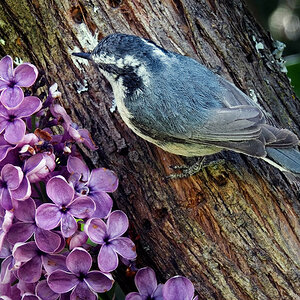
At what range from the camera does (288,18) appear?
4.74 m

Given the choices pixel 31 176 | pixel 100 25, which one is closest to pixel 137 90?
pixel 100 25

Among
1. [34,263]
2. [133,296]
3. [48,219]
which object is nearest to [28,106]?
[48,219]

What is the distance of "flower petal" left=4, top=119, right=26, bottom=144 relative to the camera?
163cm

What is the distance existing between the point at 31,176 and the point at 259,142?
2.90ft

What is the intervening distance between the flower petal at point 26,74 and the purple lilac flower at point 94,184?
286 mm

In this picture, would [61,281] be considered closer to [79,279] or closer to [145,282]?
[79,279]

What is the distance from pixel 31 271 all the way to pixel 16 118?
0.46 m

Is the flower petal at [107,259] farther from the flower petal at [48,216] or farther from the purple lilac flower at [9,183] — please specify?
the purple lilac flower at [9,183]

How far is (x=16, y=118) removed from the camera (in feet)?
5.53

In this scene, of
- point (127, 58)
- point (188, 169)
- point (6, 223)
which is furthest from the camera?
point (188, 169)

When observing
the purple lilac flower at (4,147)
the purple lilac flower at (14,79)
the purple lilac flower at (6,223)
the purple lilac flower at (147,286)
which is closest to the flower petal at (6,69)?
the purple lilac flower at (14,79)

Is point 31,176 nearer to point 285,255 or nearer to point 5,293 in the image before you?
point 5,293

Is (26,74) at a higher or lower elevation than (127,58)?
higher

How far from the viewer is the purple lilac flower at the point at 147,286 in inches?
72.3
